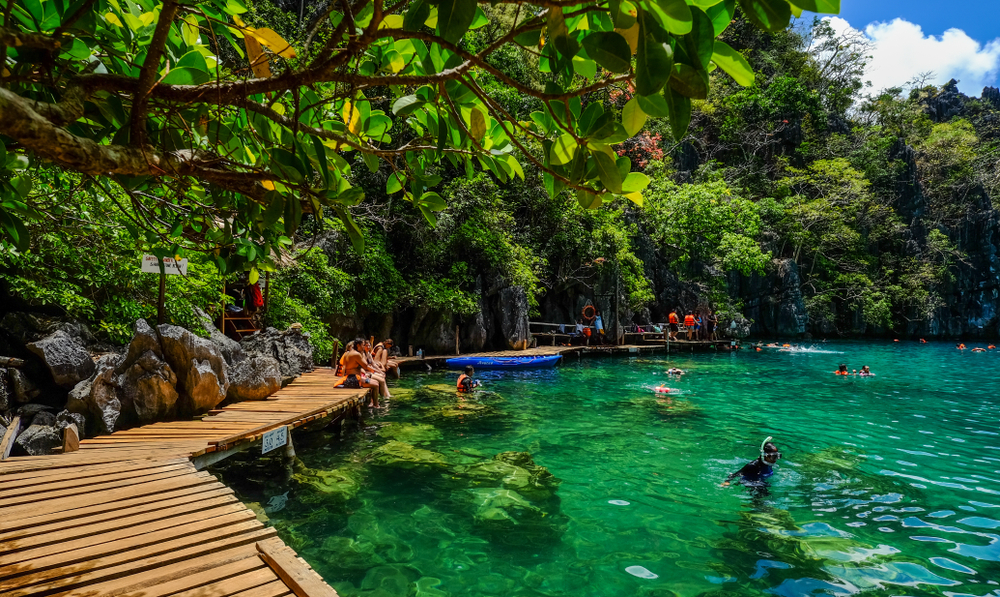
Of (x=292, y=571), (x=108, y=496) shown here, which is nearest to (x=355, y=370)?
(x=108, y=496)

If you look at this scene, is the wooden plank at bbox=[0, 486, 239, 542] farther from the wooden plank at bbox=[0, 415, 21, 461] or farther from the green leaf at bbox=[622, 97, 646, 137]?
the green leaf at bbox=[622, 97, 646, 137]

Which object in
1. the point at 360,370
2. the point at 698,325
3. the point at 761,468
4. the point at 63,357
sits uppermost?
the point at 698,325

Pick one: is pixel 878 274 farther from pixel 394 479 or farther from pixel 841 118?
pixel 394 479

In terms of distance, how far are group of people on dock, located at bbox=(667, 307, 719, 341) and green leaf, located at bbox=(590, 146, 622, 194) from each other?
88.7ft

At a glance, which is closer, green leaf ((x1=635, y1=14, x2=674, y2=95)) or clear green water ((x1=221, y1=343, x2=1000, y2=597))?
green leaf ((x1=635, y1=14, x2=674, y2=95))

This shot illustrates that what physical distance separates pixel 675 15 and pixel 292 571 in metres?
3.07

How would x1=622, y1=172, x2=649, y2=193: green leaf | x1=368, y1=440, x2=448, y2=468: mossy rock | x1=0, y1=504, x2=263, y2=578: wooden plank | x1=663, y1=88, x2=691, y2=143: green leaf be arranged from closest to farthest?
x1=663, y1=88, x2=691, y2=143: green leaf
x1=622, y1=172, x2=649, y2=193: green leaf
x1=0, y1=504, x2=263, y2=578: wooden plank
x1=368, y1=440, x2=448, y2=468: mossy rock

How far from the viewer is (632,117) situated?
1.22 meters

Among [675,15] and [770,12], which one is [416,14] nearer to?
[675,15]

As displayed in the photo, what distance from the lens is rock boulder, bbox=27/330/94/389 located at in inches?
242

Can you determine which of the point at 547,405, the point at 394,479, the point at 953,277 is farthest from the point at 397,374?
the point at 953,277

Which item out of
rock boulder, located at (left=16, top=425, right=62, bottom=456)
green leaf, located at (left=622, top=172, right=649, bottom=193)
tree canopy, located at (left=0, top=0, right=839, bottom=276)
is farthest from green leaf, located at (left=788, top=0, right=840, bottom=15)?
rock boulder, located at (left=16, top=425, right=62, bottom=456)

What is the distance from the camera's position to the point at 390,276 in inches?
655

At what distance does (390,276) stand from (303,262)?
11.7ft
